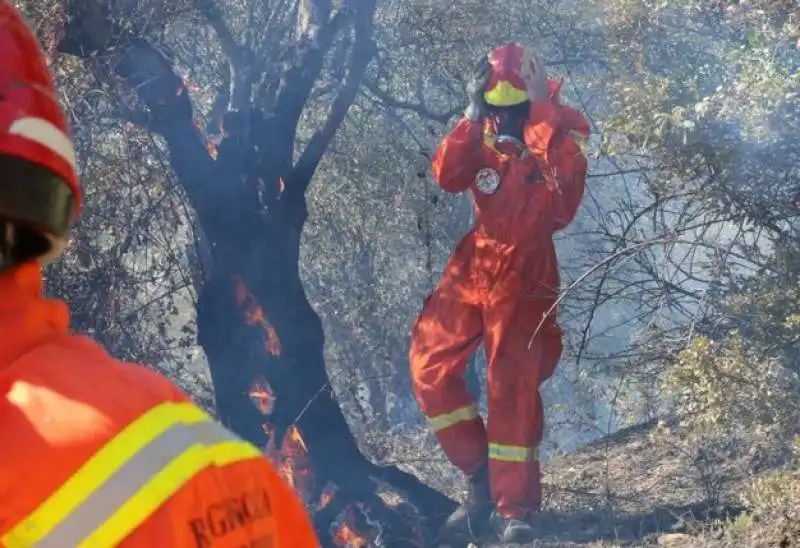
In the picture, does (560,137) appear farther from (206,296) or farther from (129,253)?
(129,253)

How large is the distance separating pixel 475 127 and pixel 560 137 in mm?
443

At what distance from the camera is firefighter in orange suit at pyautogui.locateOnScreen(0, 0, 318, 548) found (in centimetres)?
98

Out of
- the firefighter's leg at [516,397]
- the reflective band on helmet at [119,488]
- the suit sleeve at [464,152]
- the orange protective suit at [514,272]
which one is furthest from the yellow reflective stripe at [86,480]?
the suit sleeve at [464,152]

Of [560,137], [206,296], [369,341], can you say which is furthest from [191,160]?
[369,341]

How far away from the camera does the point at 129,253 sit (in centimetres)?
600

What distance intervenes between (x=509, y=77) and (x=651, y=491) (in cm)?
215

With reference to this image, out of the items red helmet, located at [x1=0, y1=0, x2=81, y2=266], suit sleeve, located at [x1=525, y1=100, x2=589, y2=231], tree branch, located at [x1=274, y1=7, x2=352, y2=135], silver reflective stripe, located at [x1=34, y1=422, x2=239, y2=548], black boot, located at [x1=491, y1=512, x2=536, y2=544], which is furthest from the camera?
tree branch, located at [x1=274, y1=7, x2=352, y2=135]

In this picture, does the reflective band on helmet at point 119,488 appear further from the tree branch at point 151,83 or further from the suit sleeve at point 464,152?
the tree branch at point 151,83

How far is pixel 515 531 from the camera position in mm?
4895

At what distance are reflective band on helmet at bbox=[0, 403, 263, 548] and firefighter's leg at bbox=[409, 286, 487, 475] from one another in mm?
3998

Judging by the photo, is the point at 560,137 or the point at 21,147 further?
the point at 560,137

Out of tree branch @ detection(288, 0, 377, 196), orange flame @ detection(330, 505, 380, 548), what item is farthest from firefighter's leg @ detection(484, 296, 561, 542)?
tree branch @ detection(288, 0, 377, 196)

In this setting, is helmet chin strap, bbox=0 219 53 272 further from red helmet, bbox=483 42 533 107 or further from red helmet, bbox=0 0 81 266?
red helmet, bbox=483 42 533 107

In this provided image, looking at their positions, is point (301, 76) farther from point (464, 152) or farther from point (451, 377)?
point (451, 377)
